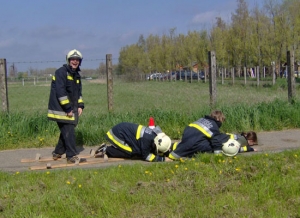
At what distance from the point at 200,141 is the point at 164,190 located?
6.94 ft

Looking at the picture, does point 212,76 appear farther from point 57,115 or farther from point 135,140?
point 57,115

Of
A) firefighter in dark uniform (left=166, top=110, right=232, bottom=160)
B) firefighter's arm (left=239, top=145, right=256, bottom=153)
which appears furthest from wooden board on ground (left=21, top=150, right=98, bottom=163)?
firefighter's arm (left=239, top=145, right=256, bottom=153)

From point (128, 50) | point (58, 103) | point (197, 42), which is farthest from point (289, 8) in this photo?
point (128, 50)

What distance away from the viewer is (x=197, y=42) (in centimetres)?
5231

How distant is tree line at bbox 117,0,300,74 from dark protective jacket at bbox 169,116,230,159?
39.8 ft

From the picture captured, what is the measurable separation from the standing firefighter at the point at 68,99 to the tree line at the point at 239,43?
38.7 feet

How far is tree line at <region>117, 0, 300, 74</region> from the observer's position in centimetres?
3209

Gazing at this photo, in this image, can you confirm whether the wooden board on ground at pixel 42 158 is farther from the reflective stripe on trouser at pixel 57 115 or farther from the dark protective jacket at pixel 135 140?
the reflective stripe on trouser at pixel 57 115

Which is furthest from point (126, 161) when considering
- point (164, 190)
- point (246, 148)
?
point (246, 148)

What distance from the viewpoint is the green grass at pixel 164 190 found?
4664mm

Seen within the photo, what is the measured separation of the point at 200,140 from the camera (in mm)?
7074

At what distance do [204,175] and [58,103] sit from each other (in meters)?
2.96

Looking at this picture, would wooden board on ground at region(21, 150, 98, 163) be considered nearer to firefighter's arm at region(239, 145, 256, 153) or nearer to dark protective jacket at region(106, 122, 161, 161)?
dark protective jacket at region(106, 122, 161, 161)

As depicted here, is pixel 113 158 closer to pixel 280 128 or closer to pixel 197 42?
pixel 280 128
